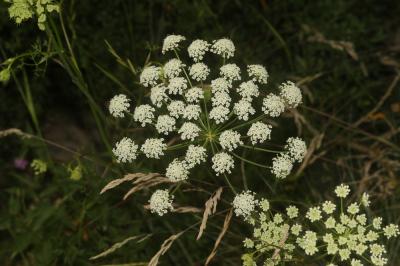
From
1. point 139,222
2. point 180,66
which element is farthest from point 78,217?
point 180,66

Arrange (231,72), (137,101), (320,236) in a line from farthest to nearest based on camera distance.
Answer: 1. (137,101)
2. (231,72)
3. (320,236)

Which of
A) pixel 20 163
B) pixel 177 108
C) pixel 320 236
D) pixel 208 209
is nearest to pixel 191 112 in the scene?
pixel 177 108

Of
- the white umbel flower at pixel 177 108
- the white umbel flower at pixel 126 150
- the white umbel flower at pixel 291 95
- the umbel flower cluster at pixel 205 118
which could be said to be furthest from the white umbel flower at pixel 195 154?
the white umbel flower at pixel 291 95

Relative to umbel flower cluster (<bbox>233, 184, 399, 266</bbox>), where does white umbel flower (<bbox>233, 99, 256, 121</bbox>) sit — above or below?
above

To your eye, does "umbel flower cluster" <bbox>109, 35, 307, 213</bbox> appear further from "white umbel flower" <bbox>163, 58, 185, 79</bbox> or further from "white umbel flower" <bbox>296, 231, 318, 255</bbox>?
"white umbel flower" <bbox>296, 231, 318, 255</bbox>

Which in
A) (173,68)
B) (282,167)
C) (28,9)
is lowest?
(282,167)

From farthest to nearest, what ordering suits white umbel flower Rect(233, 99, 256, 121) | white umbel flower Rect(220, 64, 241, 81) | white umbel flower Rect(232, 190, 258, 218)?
white umbel flower Rect(220, 64, 241, 81) < white umbel flower Rect(233, 99, 256, 121) < white umbel flower Rect(232, 190, 258, 218)

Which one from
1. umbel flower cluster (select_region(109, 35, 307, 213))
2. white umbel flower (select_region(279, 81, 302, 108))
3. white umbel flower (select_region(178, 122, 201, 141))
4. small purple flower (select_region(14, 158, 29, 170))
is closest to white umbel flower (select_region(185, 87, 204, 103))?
umbel flower cluster (select_region(109, 35, 307, 213))

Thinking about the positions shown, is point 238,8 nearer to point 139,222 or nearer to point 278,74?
point 278,74

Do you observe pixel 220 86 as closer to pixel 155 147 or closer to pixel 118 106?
pixel 155 147

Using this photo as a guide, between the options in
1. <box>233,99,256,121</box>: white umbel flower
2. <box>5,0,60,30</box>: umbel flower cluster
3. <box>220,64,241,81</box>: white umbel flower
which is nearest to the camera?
<box>5,0,60,30</box>: umbel flower cluster

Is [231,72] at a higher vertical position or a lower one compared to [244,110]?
higher
